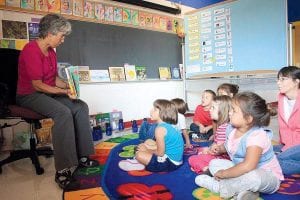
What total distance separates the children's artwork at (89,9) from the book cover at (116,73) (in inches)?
29.8

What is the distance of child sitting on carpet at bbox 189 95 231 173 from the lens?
1879 mm

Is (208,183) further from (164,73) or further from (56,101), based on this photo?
(164,73)

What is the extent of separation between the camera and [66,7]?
3.43 metres

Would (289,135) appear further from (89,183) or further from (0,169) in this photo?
(0,169)

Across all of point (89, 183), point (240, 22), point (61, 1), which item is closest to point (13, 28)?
point (61, 1)

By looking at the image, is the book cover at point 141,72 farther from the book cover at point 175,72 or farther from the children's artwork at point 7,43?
the children's artwork at point 7,43

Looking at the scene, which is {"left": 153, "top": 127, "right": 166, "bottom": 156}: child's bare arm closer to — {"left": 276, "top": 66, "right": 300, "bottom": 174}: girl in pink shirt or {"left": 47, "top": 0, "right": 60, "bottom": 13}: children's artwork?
{"left": 276, "top": 66, "right": 300, "bottom": 174}: girl in pink shirt

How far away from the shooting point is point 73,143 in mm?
1875

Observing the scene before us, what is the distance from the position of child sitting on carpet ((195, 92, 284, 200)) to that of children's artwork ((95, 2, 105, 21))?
2.70m

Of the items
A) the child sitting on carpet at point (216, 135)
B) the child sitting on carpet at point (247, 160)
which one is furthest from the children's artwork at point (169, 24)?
the child sitting on carpet at point (247, 160)

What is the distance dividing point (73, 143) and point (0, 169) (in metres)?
0.78

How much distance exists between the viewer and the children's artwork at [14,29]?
116 inches

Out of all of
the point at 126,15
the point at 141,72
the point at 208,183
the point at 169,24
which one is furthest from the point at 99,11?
the point at 208,183

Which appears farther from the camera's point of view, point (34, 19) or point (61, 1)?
point (61, 1)
